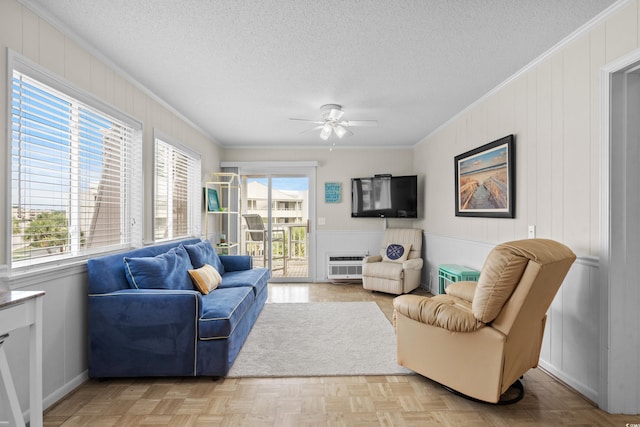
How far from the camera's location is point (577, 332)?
7.58 feet

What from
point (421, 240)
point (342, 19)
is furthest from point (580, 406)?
point (421, 240)

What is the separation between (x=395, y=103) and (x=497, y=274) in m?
2.41

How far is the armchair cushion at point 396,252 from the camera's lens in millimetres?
5363

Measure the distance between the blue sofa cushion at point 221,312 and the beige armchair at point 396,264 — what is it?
242cm

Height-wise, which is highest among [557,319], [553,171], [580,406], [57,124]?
[57,124]

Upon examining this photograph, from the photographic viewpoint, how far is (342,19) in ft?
7.02

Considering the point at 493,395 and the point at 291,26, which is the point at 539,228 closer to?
the point at 493,395

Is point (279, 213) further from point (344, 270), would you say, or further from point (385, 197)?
point (385, 197)

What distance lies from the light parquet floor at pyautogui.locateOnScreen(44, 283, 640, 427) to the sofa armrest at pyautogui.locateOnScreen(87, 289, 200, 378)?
123 millimetres

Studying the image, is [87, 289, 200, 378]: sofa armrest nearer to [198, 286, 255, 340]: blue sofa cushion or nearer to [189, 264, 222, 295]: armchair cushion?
[198, 286, 255, 340]: blue sofa cushion

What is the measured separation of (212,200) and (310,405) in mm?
3681

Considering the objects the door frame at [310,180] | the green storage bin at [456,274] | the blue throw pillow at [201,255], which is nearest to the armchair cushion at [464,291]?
the green storage bin at [456,274]

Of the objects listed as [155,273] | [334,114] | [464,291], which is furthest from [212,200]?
[464,291]

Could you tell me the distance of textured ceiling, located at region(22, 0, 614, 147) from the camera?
204 centimetres
